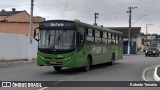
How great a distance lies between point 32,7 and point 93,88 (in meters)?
25.2

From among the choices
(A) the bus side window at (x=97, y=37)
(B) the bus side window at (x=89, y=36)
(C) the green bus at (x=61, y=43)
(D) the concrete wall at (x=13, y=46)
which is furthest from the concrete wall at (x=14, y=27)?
(C) the green bus at (x=61, y=43)

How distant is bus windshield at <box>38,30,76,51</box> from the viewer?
806 inches

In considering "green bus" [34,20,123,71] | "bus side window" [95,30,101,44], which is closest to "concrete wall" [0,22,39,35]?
"bus side window" [95,30,101,44]

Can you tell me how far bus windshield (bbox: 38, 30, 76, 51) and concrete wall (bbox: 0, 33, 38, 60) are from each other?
13.6m

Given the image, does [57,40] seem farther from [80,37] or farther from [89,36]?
[89,36]

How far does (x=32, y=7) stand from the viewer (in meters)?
38.3

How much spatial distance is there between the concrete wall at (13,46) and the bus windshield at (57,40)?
535 inches

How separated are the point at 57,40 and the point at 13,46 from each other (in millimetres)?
16136

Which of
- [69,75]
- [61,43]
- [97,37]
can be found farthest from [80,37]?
[97,37]

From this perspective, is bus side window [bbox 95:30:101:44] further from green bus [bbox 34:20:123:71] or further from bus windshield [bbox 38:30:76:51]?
bus windshield [bbox 38:30:76:51]

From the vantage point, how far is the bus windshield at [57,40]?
67.2 ft

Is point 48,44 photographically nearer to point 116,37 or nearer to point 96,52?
point 96,52

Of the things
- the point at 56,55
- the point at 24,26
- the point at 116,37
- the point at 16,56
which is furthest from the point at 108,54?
the point at 24,26

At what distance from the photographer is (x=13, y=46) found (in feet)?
118
